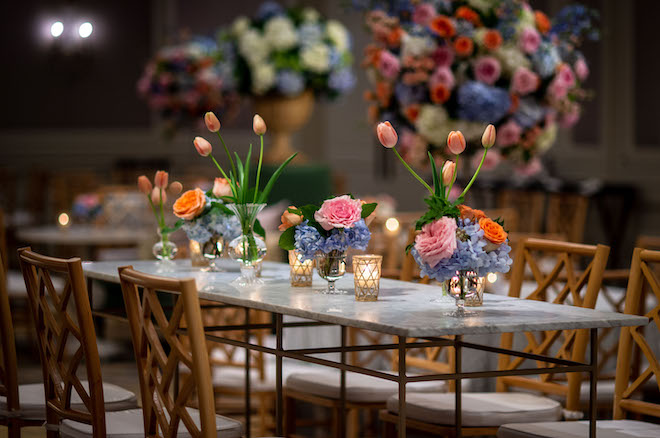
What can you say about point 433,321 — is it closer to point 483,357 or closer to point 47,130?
point 483,357

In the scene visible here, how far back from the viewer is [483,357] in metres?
4.05

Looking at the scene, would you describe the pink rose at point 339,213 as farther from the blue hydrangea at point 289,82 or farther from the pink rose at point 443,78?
the blue hydrangea at point 289,82

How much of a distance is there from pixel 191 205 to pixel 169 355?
3.46 feet

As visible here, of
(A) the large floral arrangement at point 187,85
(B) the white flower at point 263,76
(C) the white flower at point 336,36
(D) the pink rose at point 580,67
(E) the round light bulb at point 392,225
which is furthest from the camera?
(A) the large floral arrangement at point 187,85

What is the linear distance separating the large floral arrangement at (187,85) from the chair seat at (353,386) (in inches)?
196

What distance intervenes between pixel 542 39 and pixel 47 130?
9.19m

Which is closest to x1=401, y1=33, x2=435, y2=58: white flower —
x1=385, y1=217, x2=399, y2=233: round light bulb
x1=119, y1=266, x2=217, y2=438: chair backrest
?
x1=385, y1=217, x2=399, y2=233: round light bulb

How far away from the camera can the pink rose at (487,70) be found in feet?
14.0

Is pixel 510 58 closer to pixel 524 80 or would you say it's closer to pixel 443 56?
pixel 524 80

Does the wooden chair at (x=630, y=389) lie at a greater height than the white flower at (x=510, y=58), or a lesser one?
lesser

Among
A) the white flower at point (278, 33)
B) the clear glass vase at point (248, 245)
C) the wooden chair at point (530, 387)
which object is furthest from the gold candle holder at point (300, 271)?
the white flower at point (278, 33)

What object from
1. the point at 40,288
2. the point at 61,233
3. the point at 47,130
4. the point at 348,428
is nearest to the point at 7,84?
the point at 47,130

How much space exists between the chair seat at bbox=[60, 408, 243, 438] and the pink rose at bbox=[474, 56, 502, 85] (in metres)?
1.86

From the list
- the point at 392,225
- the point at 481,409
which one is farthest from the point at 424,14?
the point at 481,409
